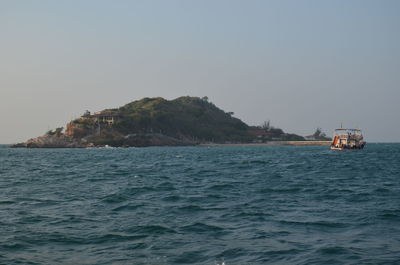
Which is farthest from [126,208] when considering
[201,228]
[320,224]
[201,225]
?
[320,224]

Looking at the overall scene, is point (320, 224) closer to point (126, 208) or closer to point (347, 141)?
point (126, 208)

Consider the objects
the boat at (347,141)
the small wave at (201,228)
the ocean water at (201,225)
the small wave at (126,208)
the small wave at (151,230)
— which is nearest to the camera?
the ocean water at (201,225)

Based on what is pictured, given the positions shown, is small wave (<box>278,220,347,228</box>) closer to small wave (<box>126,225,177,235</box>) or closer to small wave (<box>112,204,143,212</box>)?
small wave (<box>126,225,177,235</box>)

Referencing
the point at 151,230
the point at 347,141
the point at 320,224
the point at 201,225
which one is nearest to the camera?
the point at 151,230

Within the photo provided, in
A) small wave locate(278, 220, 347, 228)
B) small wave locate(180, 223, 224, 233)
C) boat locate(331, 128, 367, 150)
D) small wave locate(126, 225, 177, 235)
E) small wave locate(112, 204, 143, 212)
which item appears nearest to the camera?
small wave locate(126, 225, 177, 235)

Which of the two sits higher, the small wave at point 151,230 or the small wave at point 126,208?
the small wave at point 126,208

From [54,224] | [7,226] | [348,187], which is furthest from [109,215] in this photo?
[348,187]

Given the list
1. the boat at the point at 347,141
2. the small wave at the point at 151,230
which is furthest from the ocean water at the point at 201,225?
the boat at the point at 347,141

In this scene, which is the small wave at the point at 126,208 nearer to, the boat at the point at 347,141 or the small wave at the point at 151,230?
the small wave at the point at 151,230

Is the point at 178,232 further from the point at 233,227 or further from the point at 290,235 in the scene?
the point at 290,235

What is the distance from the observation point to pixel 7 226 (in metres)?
18.1

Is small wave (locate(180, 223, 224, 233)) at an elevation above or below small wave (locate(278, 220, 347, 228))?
below

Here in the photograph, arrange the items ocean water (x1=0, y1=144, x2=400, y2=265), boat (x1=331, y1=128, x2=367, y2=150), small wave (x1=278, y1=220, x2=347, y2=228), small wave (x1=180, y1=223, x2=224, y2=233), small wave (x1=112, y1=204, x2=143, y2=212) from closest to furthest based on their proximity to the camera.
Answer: ocean water (x1=0, y1=144, x2=400, y2=265) → small wave (x1=180, y1=223, x2=224, y2=233) → small wave (x1=278, y1=220, x2=347, y2=228) → small wave (x1=112, y1=204, x2=143, y2=212) → boat (x1=331, y1=128, x2=367, y2=150)

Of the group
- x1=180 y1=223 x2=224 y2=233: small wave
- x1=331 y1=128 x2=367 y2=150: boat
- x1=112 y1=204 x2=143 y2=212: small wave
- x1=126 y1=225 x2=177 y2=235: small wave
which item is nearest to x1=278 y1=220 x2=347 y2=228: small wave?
x1=180 y1=223 x2=224 y2=233: small wave
